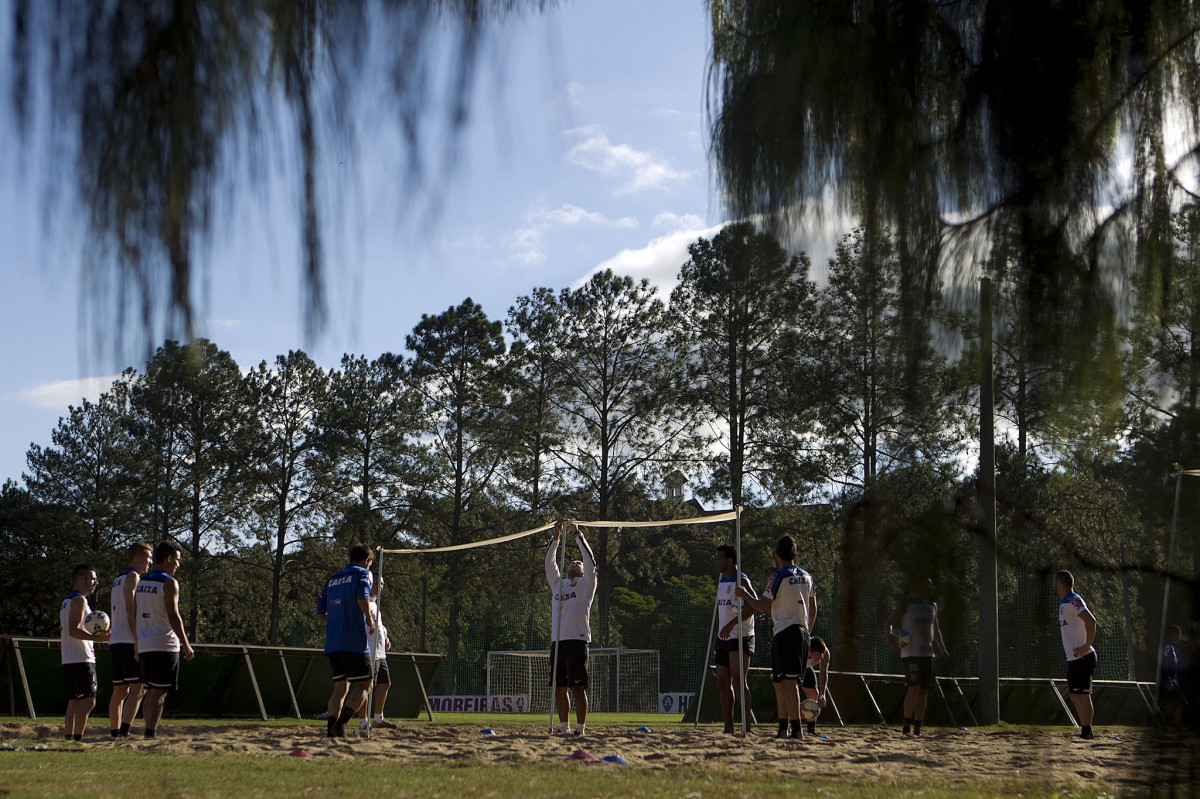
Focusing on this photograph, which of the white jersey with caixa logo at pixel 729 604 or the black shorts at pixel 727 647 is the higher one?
the white jersey with caixa logo at pixel 729 604

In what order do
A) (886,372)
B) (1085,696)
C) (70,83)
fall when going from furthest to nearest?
(1085,696) → (886,372) → (70,83)

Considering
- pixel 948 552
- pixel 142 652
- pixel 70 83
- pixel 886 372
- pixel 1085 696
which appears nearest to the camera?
pixel 70 83

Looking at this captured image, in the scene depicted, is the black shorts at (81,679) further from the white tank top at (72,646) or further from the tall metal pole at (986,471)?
the tall metal pole at (986,471)

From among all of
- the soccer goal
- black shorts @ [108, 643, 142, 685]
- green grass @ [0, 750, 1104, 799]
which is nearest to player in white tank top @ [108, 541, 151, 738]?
black shorts @ [108, 643, 142, 685]

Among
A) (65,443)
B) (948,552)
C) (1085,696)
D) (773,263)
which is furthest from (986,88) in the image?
(65,443)

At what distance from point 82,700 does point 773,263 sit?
28.0 feet

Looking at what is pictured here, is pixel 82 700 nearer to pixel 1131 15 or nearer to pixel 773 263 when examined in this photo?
pixel 773 263

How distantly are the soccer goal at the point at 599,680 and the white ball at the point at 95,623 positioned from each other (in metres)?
17.7

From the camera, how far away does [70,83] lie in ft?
5.99

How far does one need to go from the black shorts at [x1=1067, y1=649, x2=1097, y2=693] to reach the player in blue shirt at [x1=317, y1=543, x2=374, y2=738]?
22.4ft

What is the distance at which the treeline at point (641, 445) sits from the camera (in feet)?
6.80

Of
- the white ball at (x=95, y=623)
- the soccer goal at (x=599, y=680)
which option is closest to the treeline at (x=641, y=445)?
the white ball at (x=95, y=623)

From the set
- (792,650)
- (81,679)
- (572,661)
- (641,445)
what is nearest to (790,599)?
(792,650)

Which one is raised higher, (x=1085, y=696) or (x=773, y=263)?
(x=773, y=263)
